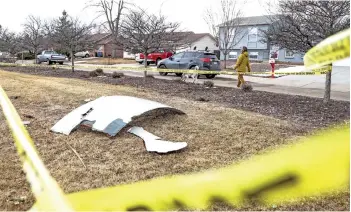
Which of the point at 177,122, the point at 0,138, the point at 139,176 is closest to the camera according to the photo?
the point at 139,176

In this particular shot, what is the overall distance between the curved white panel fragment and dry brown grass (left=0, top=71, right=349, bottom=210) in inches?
6.3

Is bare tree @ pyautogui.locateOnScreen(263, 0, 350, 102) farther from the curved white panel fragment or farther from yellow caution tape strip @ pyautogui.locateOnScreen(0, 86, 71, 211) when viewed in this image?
yellow caution tape strip @ pyautogui.locateOnScreen(0, 86, 71, 211)

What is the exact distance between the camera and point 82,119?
6.35 metres

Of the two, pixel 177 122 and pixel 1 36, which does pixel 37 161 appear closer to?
pixel 177 122

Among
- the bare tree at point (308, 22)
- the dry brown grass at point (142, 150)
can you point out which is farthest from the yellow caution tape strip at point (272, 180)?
the bare tree at point (308, 22)

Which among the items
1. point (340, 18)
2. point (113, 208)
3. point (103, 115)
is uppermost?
point (340, 18)

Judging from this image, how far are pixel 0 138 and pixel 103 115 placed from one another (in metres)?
1.75

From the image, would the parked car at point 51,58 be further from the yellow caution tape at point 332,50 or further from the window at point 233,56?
the yellow caution tape at point 332,50

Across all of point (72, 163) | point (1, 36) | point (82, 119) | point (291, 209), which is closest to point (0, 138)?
point (82, 119)

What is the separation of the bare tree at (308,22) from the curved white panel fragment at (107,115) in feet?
16.4

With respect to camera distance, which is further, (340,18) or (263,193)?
(340,18)

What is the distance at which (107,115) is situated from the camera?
6195 mm

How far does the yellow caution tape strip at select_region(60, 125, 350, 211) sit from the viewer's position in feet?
2.36

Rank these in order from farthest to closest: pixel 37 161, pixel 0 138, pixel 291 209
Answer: pixel 0 138 < pixel 291 209 < pixel 37 161
